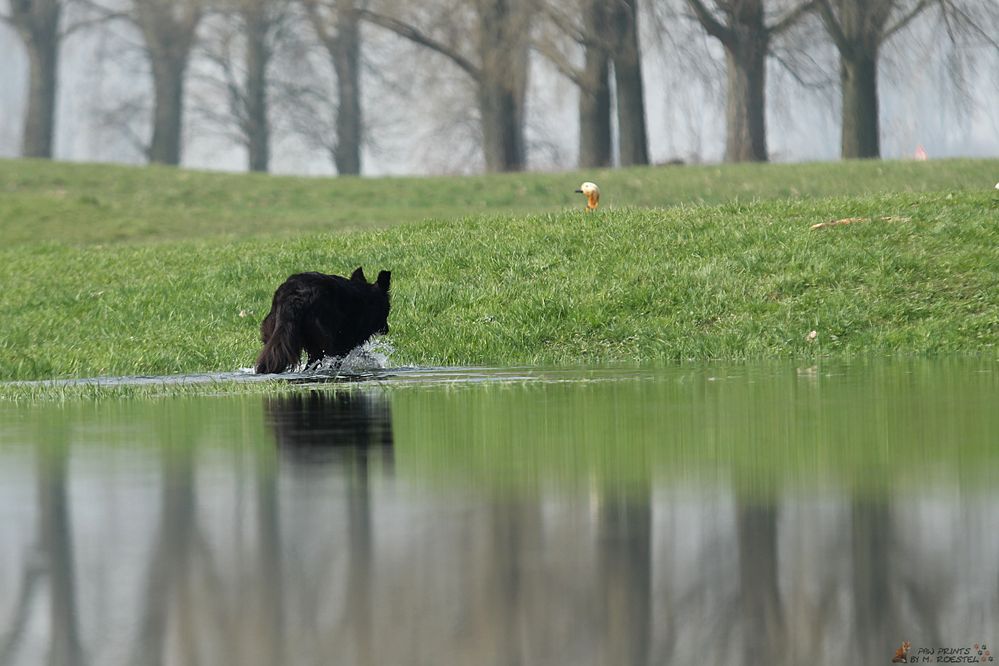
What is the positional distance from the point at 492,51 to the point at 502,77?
88 centimetres

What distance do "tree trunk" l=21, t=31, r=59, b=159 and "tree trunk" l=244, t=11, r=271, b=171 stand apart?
7.58 meters

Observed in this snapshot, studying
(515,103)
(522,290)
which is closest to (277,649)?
(522,290)

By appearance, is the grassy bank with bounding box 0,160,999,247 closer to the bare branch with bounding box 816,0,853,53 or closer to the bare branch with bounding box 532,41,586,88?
the bare branch with bounding box 532,41,586,88

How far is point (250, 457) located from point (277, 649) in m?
4.12

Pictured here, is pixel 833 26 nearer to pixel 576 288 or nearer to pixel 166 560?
pixel 576 288

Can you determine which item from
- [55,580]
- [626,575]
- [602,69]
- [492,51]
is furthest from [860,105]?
[55,580]

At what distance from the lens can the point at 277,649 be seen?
4457mm

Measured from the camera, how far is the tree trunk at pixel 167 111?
6372 cm

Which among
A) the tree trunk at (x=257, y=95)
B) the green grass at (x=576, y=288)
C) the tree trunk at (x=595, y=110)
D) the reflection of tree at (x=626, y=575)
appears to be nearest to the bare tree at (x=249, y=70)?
the tree trunk at (x=257, y=95)

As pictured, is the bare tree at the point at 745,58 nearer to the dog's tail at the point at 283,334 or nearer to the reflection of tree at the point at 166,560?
the dog's tail at the point at 283,334

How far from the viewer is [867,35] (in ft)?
140

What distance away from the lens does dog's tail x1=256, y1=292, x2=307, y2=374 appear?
543 inches

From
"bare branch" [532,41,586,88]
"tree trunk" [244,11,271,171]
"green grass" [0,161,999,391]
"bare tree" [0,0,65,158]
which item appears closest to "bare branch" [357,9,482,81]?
"bare branch" [532,41,586,88]

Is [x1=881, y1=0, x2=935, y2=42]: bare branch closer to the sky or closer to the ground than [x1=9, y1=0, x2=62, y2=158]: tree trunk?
closer to the ground
